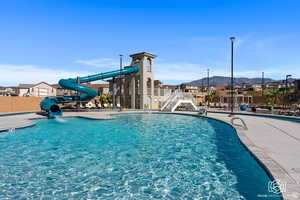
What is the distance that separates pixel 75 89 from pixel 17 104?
1036cm

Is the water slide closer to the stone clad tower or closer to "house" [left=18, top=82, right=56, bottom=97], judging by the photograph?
the stone clad tower

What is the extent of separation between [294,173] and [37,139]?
12462 millimetres

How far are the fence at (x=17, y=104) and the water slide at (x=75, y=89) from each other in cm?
803

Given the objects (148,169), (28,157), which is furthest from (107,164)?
(28,157)

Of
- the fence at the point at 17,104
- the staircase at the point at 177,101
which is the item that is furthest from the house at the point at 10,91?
the staircase at the point at 177,101

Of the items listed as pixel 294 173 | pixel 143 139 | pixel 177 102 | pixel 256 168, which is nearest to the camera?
pixel 294 173

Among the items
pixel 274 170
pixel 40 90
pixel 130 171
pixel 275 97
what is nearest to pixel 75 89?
pixel 130 171

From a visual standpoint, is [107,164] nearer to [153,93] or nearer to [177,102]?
[177,102]

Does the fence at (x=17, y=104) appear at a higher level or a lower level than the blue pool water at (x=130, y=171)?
higher

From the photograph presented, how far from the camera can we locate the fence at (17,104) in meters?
28.6

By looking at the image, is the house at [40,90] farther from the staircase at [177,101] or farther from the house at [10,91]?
the staircase at [177,101]

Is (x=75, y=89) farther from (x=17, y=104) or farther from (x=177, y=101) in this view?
(x=177, y=101)

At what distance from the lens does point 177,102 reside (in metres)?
30.6

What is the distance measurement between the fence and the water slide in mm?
8026
